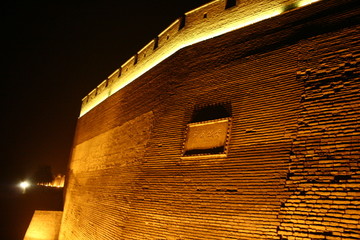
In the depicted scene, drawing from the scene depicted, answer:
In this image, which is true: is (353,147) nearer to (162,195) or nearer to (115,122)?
(162,195)

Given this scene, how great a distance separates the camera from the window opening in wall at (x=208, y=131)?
4.43 m

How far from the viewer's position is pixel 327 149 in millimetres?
3225

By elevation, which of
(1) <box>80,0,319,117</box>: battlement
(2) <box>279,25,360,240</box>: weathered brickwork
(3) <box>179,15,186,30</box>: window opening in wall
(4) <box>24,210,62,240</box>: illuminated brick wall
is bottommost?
(4) <box>24,210,62,240</box>: illuminated brick wall

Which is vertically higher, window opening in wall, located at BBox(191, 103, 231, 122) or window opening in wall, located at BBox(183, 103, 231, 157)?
window opening in wall, located at BBox(191, 103, 231, 122)

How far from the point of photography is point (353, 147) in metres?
3.04

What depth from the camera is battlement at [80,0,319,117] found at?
4.89 metres

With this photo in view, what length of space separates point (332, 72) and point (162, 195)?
3.39 metres

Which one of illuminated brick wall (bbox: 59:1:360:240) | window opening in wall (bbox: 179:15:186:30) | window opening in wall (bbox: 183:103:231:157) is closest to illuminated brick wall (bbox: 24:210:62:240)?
illuminated brick wall (bbox: 59:1:360:240)

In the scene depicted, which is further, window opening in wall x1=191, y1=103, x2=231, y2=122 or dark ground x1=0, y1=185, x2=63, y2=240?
dark ground x1=0, y1=185, x2=63, y2=240

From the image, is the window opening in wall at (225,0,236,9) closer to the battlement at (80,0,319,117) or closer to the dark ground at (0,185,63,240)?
the battlement at (80,0,319,117)

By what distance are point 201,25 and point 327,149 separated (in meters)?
3.95

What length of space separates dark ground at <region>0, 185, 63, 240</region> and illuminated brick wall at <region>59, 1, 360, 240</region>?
24.2ft

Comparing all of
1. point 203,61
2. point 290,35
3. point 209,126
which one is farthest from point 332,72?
point 203,61

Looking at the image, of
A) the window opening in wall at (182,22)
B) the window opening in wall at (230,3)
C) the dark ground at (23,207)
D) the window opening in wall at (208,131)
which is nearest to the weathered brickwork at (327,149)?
the window opening in wall at (208,131)
